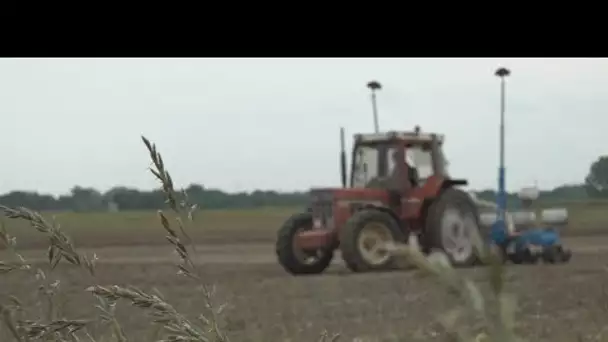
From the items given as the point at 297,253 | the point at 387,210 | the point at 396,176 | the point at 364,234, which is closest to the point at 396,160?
the point at 396,176

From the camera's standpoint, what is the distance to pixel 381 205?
14906 mm

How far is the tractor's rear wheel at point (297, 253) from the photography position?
605 inches

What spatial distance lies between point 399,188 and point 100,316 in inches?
554

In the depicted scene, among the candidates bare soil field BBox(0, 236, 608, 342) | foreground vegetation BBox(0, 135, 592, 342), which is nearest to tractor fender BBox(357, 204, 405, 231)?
bare soil field BBox(0, 236, 608, 342)

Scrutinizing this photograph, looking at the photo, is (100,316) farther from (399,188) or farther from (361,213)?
(399,188)

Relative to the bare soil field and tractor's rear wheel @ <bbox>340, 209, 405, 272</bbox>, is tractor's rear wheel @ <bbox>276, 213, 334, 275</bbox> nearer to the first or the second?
the bare soil field

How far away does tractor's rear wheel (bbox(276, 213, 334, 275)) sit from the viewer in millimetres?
15375

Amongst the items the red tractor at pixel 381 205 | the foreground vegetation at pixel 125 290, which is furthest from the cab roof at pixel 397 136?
the foreground vegetation at pixel 125 290

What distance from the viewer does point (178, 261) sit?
1.24 meters
